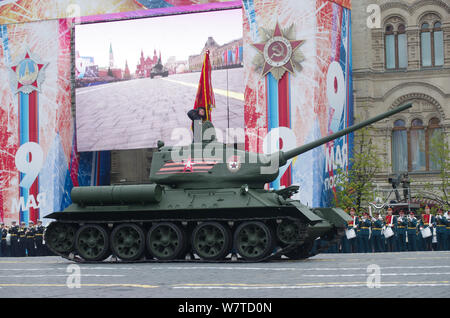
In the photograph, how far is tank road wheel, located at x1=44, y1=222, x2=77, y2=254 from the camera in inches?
845

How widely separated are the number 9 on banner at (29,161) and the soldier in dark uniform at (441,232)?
2421cm

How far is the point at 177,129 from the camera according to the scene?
39.8 metres

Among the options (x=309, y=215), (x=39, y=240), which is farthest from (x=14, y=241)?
(x=309, y=215)

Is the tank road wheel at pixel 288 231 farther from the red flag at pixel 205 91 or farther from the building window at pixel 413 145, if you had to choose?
the building window at pixel 413 145

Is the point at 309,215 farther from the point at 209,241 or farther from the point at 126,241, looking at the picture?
the point at 126,241

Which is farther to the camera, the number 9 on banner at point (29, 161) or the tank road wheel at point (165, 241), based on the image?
the number 9 on banner at point (29, 161)

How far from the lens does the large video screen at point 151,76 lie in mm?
38938

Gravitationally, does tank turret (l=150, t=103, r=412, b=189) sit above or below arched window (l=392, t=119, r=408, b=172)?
below

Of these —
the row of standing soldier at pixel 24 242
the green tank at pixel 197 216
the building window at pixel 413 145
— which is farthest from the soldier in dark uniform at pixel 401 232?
the building window at pixel 413 145

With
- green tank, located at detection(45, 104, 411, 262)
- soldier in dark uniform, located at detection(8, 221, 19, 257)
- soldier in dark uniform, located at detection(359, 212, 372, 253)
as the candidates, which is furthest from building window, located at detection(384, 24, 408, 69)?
green tank, located at detection(45, 104, 411, 262)

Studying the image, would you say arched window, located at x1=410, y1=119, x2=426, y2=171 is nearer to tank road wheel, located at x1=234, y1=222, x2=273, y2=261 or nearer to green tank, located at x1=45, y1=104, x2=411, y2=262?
green tank, located at x1=45, y1=104, x2=411, y2=262

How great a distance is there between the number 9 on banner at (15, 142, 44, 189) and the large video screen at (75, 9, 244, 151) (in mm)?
2697

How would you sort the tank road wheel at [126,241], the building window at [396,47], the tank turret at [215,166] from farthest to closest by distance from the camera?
the building window at [396,47] < the tank turret at [215,166] < the tank road wheel at [126,241]

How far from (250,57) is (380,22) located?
9520 mm
